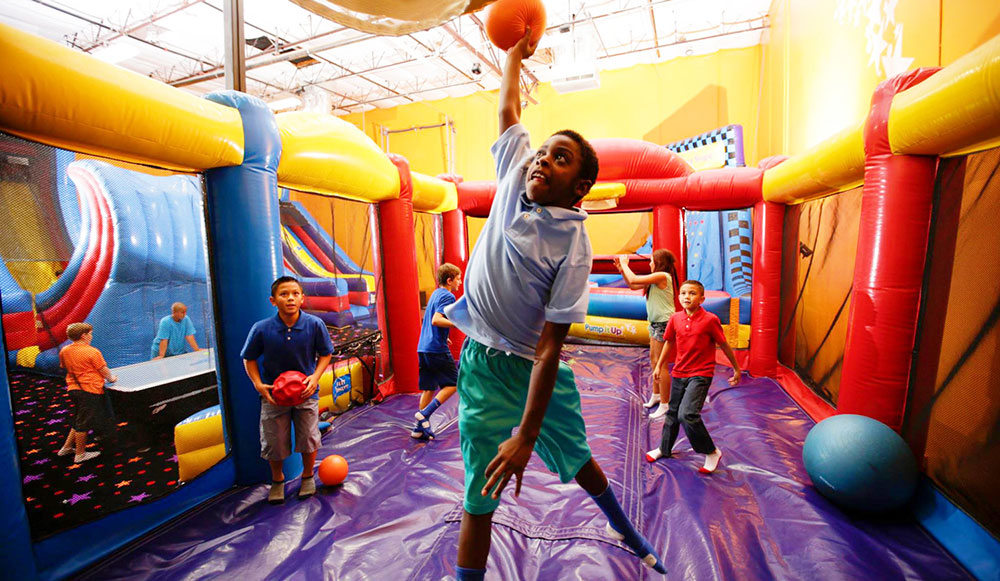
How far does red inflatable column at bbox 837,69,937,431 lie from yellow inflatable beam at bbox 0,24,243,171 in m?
3.31

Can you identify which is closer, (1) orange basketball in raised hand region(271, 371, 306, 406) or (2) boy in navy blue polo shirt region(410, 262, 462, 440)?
(1) orange basketball in raised hand region(271, 371, 306, 406)

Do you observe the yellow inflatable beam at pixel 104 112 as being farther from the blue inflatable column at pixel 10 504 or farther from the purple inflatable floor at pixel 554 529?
the purple inflatable floor at pixel 554 529

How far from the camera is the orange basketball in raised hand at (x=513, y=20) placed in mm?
1666

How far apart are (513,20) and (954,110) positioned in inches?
72.1

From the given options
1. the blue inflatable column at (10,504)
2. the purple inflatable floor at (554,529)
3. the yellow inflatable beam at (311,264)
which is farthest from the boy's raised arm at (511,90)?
the yellow inflatable beam at (311,264)

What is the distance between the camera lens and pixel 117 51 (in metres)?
7.62

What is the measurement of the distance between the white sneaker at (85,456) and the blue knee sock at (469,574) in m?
2.33

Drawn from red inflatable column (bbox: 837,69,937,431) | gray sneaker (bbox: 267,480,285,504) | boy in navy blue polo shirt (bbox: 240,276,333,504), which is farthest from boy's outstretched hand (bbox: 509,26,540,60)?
gray sneaker (bbox: 267,480,285,504)

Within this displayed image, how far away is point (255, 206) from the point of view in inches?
98.8

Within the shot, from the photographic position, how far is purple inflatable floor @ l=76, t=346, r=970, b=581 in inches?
76.2

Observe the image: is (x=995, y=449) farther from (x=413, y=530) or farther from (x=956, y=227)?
(x=413, y=530)

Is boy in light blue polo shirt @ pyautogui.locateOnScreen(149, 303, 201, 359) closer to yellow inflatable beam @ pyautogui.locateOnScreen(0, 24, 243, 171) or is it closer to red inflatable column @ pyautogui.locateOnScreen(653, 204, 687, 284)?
yellow inflatable beam @ pyautogui.locateOnScreen(0, 24, 243, 171)

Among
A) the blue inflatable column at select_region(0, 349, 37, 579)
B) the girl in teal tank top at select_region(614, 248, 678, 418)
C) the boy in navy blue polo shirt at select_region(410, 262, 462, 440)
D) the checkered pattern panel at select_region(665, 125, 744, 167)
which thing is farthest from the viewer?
the checkered pattern panel at select_region(665, 125, 744, 167)

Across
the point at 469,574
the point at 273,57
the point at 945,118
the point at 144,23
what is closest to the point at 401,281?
the point at 469,574
